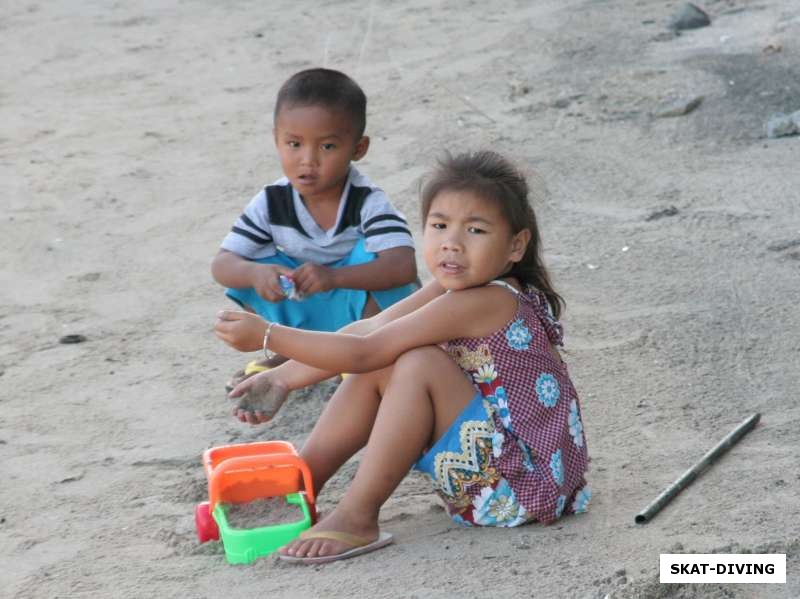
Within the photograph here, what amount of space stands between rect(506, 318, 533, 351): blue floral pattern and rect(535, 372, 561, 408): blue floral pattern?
0.27ft

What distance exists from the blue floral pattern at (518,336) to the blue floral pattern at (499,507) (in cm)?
31

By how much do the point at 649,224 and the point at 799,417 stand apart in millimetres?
1662

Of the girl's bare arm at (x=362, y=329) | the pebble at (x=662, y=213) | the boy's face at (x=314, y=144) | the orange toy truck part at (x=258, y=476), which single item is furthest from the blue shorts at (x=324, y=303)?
the pebble at (x=662, y=213)

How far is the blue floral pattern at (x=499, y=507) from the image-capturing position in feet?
9.78

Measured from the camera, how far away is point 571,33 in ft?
24.4

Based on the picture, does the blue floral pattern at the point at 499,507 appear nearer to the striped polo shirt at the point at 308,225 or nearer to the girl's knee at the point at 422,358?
the girl's knee at the point at 422,358

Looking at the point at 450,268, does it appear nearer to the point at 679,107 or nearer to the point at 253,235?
the point at 253,235

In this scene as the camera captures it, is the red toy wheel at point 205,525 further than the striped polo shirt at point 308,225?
No

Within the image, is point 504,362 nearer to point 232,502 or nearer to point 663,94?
point 232,502

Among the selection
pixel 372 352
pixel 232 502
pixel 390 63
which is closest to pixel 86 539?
pixel 232 502

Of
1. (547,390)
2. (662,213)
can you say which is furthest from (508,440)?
(662,213)

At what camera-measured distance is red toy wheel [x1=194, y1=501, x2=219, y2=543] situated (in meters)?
3.07

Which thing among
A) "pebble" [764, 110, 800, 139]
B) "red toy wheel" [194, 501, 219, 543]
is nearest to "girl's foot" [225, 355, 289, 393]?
"red toy wheel" [194, 501, 219, 543]

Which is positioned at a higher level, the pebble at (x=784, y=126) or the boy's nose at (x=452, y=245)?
the boy's nose at (x=452, y=245)
